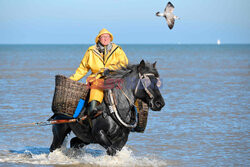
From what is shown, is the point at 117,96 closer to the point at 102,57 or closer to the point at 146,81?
the point at 146,81

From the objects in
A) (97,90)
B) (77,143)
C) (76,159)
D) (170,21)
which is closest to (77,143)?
(77,143)

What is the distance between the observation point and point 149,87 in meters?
7.43

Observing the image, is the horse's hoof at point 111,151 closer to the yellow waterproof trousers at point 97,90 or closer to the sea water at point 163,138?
the sea water at point 163,138

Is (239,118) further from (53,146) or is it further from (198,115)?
(53,146)

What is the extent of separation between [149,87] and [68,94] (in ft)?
4.49

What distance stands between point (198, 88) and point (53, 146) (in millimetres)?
15265

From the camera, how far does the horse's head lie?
734 centimetres

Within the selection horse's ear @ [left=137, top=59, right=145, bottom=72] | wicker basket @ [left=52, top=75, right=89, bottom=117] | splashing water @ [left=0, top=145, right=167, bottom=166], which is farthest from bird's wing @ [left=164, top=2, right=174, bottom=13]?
splashing water @ [left=0, top=145, right=167, bottom=166]

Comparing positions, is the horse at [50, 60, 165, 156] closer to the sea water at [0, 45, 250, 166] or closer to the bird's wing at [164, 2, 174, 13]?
the sea water at [0, 45, 250, 166]

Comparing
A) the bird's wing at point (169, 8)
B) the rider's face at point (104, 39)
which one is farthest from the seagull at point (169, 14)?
the rider's face at point (104, 39)

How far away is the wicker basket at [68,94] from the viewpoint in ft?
26.0

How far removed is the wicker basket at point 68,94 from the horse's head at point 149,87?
919 mm

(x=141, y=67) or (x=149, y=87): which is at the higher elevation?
(x=141, y=67)

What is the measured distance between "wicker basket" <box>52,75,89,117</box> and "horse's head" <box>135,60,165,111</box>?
92 cm
